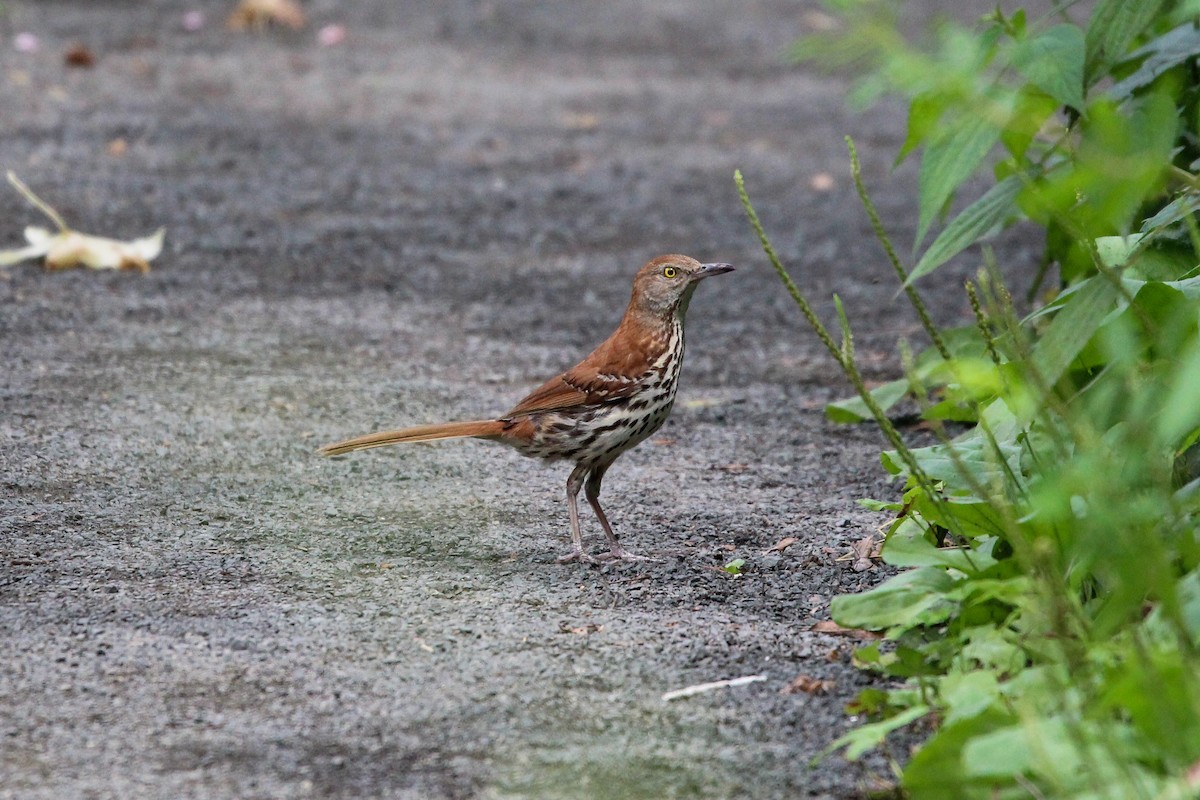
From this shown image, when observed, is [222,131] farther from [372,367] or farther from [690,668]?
[690,668]

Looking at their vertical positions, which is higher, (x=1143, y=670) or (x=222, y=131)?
(x=1143, y=670)

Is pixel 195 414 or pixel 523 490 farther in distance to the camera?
pixel 195 414

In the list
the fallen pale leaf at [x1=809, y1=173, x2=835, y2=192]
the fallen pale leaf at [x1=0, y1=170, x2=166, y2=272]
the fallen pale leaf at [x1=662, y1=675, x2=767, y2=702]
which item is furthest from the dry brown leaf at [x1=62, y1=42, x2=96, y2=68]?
the fallen pale leaf at [x1=662, y1=675, x2=767, y2=702]

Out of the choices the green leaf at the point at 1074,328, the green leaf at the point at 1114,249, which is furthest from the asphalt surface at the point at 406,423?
the green leaf at the point at 1114,249

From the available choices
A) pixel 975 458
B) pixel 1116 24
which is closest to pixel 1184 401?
pixel 975 458

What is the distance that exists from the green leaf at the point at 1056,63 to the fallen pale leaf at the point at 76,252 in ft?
15.0

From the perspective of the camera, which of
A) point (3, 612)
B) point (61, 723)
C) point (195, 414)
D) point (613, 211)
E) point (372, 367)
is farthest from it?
point (613, 211)

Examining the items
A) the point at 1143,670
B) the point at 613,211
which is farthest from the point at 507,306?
the point at 1143,670

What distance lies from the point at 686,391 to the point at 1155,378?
3197 mm

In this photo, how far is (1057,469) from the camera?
2.92m

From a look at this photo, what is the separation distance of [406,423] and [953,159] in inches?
95.6

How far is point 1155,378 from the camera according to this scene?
108 inches

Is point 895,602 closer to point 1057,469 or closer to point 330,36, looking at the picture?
point 1057,469

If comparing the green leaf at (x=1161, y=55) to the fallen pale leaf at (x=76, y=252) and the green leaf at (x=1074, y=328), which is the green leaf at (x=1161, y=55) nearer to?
the green leaf at (x=1074, y=328)
